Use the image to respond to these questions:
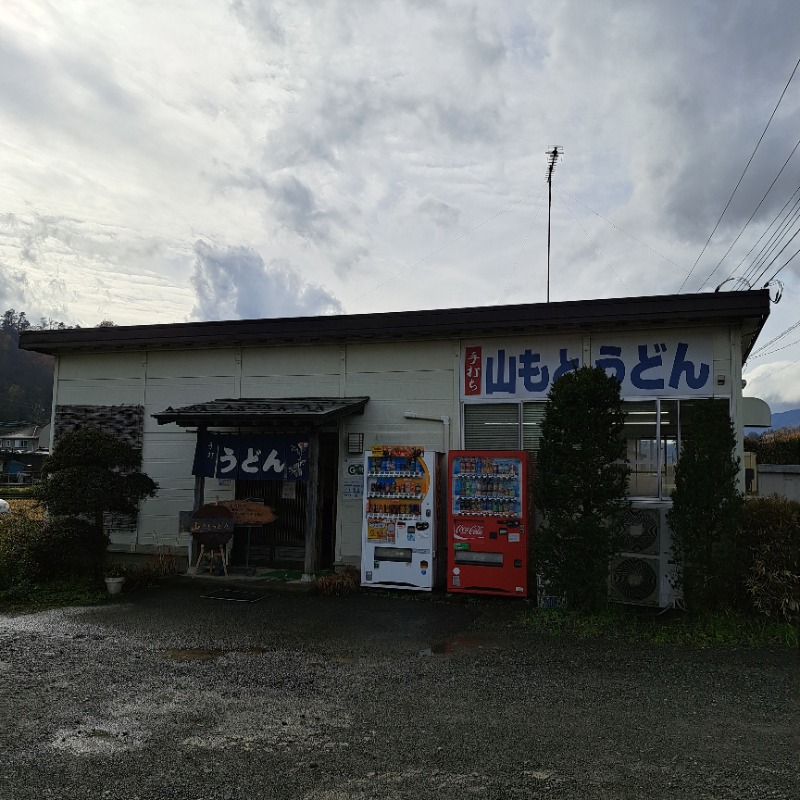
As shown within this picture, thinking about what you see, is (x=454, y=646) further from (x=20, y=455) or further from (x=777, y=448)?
(x=20, y=455)

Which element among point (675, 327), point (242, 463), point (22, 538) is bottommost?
point (22, 538)

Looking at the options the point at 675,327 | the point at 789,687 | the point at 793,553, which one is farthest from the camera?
the point at 675,327

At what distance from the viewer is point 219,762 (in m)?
4.00

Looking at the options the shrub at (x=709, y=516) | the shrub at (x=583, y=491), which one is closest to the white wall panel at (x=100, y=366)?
the shrub at (x=583, y=491)

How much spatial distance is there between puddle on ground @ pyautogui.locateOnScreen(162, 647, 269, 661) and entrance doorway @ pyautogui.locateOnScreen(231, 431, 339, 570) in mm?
4259

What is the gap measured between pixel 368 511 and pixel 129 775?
5890 mm

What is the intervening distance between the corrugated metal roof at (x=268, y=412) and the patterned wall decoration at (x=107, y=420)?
169cm

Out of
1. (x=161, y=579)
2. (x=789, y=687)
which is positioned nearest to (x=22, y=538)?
(x=161, y=579)

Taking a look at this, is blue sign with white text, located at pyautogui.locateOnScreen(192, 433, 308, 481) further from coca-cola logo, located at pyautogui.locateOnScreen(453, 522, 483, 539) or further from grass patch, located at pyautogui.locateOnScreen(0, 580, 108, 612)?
coca-cola logo, located at pyautogui.locateOnScreen(453, 522, 483, 539)

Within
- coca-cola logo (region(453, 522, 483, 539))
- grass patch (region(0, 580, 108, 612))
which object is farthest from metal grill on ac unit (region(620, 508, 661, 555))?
grass patch (region(0, 580, 108, 612))

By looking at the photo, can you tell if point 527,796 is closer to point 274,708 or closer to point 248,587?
point 274,708

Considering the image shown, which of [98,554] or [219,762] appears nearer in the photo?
[219,762]

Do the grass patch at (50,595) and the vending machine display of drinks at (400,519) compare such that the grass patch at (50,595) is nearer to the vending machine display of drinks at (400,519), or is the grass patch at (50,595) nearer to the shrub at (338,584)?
the shrub at (338,584)

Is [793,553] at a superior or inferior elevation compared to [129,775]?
superior
